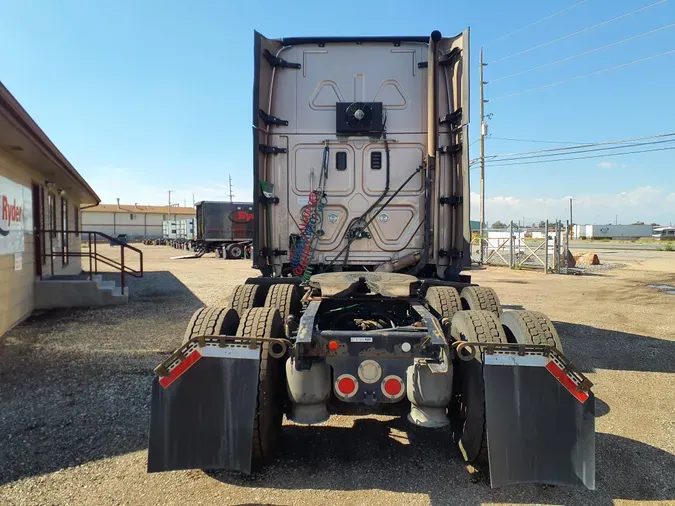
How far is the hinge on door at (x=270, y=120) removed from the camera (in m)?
5.46

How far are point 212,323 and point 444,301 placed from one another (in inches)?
Answer: 90.1

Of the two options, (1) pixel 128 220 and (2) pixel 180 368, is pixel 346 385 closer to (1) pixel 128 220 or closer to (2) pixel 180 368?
(2) pixel 180 368

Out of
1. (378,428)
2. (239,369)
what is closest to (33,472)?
(239,369)

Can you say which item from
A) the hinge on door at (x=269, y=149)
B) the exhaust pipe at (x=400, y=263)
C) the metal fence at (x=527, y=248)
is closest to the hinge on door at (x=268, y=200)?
the hinge on door at (x=269, y=149)

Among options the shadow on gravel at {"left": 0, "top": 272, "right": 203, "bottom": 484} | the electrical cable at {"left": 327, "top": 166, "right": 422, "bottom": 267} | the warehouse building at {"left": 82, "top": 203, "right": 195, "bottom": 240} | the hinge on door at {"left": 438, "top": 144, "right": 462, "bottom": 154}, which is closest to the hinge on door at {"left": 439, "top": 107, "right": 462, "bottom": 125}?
the hinge on door at {"left": 438, "top": 144, "right": 462, "bottom": 154}

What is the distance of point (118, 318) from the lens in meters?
9.13

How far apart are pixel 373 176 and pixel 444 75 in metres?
1.42

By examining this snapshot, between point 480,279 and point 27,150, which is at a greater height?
point 27,150

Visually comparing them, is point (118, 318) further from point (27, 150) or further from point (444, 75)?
point (444, 75)

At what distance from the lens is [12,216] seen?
8422 millimetres

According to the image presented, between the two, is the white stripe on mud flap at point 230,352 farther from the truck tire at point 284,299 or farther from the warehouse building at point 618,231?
the warehouse building at point 618,231

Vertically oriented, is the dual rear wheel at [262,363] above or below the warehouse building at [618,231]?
below

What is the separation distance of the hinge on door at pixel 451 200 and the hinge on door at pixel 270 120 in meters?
2.02

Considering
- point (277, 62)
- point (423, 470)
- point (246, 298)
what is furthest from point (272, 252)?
point (423, 470)
